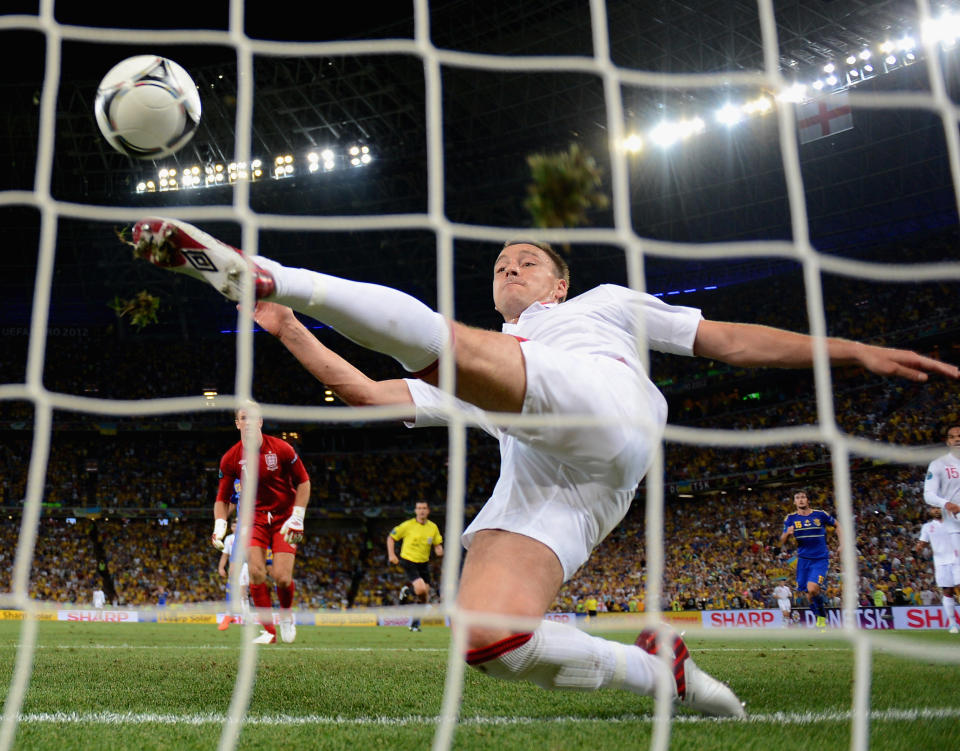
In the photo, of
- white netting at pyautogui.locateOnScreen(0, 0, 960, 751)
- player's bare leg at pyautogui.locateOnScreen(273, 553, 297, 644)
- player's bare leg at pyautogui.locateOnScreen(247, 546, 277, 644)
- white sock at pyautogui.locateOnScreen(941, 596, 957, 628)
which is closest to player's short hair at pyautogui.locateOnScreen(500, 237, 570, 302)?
white netting at pyautogui.locateOnScreen(0, 0, 960, 751)

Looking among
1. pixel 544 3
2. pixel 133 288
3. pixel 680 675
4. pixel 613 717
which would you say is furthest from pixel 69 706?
pixel 133 288

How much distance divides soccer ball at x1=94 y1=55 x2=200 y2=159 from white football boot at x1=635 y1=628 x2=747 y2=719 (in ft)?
10.1

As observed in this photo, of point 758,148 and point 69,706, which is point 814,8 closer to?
point 758,148

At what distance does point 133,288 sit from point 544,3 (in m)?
16.3

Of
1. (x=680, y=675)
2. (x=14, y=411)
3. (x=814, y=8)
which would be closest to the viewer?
(x=680, y=675)

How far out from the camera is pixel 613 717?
11.5 feet

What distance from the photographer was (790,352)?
306 centimetres

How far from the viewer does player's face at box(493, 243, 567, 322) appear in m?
3.70

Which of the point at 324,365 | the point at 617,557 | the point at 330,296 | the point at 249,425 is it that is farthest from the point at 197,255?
the point at 617,557

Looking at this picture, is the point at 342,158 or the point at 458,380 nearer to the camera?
the point at 458,380

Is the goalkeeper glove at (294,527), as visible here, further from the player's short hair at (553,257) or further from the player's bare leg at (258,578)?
the player's short hair at (553,257)

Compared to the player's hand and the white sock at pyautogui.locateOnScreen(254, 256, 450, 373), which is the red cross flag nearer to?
the player's hand

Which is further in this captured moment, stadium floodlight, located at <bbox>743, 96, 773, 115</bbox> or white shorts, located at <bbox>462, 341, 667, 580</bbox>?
stadium floodlight, located at <bbox>743, 96, 773, 115</bbox>

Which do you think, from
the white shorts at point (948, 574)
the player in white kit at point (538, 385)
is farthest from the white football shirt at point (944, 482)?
the player in white kit at point (538, 385)
